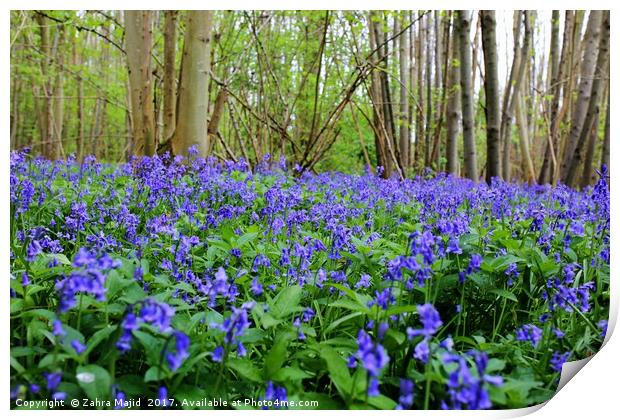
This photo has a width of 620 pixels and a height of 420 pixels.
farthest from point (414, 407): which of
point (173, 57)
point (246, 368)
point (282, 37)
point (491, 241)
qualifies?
point (282, 37)

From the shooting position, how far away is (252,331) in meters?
1.54

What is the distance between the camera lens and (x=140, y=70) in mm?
5027

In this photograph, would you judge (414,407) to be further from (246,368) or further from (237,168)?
(237,168)

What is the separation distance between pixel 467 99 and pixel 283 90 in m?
2.31

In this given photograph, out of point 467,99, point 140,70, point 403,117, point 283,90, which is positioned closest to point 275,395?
point 140,70

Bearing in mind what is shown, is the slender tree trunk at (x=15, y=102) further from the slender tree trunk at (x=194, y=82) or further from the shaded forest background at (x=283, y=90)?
the slender tree trunk at (x=194, y=82)

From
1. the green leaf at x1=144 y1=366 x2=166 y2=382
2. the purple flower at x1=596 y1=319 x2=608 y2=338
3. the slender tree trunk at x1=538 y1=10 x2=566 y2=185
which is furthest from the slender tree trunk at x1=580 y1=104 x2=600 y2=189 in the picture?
the green leaf at x1=144 y1=366 x2=166 y2=382

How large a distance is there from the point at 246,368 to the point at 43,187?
1.98 meters

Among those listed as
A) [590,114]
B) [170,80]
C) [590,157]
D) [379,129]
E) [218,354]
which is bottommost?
[218,354]

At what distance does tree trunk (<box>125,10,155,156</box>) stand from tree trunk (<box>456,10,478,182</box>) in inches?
143

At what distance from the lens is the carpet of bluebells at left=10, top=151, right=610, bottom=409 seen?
4.17 ft

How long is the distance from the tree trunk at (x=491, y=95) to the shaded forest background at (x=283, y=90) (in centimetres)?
1

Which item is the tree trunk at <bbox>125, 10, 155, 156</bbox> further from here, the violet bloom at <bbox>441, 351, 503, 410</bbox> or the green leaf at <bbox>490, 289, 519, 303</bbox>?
the violet bloom at <bbox>441, 351, 503, 410</bbox>

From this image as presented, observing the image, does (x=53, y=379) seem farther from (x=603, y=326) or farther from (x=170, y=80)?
(x=170, y=80)
